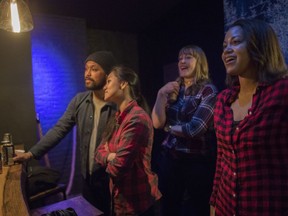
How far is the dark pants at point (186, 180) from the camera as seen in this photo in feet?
6.47

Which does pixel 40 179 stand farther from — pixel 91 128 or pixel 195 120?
pixel 195 120

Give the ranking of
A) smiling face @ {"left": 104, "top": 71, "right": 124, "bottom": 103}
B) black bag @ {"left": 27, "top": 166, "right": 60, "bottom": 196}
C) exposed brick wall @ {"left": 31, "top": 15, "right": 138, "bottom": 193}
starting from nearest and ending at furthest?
1. smiling face @ {"left": 104, "top": 71, "right": 124, "bottom": 103}
2. black bag @ {"left": 27, "top": 166, "right": 60, "bottom": 196}
3. exposed brick wall @ {"left": 31, "top": 15, "right": 138, "bottom": 193}

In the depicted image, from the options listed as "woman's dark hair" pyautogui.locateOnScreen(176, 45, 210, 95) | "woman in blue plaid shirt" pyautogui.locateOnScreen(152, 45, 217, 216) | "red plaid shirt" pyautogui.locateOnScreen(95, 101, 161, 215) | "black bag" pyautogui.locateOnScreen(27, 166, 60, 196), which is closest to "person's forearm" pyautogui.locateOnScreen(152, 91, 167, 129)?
"woman in blue plaid shirt" pyautogui.locateOnScreen(152, 45, 217, 216)

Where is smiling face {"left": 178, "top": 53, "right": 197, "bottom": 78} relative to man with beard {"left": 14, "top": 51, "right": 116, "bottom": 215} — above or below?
above

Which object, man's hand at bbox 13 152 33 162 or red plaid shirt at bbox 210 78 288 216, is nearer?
red plaid shirt at bbox 210 78 288 216

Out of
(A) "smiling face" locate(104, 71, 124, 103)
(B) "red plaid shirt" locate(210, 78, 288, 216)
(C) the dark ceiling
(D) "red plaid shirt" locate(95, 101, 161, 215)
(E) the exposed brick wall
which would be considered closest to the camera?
(B) "red plaid shirt" locate(210, 78, 288, 216)

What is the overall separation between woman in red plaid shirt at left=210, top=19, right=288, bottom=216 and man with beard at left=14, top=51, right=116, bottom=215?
1.08 m

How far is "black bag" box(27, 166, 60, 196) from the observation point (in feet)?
7.84

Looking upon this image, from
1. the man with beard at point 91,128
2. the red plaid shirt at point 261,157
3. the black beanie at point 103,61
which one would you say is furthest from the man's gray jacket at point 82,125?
the red plaid shirt at point 261,157

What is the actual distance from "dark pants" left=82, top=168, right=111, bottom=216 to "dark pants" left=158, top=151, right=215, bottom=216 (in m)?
0.43

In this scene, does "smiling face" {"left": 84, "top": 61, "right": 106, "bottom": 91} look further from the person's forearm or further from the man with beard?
the person's forearm

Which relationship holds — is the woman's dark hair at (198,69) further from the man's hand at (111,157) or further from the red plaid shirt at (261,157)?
the red plaid shirt at (261,157)

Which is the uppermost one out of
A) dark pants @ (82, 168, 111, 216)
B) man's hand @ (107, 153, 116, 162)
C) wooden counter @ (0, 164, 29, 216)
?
man's hand @ (107, 153, 116, 162)

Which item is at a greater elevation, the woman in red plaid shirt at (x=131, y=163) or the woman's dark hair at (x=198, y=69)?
the woman's dark hair at (x=198, y=69)
